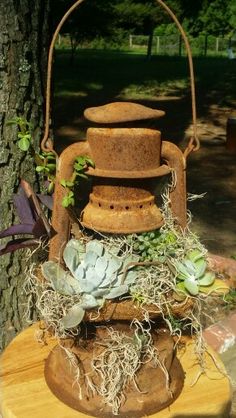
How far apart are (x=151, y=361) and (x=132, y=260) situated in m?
0.27

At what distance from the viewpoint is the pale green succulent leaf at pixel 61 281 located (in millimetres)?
1262

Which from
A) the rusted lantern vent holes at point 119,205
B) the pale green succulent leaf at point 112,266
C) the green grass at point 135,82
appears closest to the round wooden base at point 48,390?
the pale green succulent leaf at point 112,266

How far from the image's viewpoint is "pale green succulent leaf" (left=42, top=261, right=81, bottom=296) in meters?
1.26

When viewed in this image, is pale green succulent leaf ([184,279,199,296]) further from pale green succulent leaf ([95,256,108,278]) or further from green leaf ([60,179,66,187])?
green leaf ([60,179,66,187])

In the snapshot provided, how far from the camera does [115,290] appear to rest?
1244 mm

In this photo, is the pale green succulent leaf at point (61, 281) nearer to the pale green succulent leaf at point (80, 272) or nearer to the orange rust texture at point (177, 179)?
the pale green succulent leaf at point (80, 272)

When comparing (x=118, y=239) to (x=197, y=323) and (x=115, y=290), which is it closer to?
(x=115, y=290)

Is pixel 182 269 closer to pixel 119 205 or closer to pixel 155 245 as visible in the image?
pixel 155 245

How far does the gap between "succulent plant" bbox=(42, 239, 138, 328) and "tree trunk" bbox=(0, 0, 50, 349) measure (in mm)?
605

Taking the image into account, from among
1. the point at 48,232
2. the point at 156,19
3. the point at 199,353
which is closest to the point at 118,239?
the point at 48,232

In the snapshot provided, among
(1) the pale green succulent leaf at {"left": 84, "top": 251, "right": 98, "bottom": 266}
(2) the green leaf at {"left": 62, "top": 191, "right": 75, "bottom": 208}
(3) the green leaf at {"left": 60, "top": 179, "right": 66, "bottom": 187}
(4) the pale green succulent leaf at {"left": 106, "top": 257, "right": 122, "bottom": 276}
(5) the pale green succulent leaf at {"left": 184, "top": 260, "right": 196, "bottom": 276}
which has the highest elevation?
(3) the green leaf at {"left": 60, "top": 179, "right": 66, "bottom": 187}

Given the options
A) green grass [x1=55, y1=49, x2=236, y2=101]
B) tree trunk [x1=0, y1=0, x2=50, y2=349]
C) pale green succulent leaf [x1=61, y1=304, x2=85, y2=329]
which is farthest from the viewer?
green grass [x1=55, y1=49, x2=236, y2=101]

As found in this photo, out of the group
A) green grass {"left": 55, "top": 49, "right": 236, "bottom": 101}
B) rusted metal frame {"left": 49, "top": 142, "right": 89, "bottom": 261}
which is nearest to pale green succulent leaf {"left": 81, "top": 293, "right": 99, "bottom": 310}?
rusted metal frame {"left": 49, "top": 142, "right": 89, "bottom": 261}

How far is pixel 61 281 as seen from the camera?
4.15 ft
